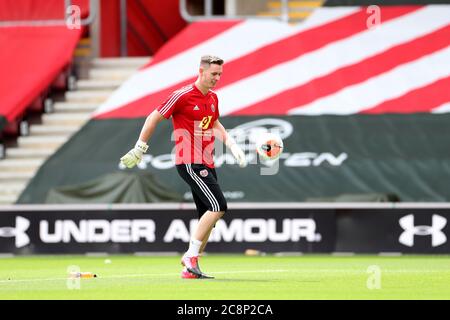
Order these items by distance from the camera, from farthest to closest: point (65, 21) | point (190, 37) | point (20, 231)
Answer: point (65, 21), point (190, 37), point (20, 231)

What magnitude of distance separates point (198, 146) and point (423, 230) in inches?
253

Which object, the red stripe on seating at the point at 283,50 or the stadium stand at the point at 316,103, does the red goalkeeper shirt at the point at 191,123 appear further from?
the red stripe on seating at the point at 283,50

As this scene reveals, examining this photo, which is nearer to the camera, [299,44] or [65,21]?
[299,44]

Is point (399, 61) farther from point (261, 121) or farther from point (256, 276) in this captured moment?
point (256, 276)

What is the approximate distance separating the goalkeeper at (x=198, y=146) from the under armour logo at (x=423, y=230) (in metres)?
6.09

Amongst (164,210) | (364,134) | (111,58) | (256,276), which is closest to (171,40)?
(111,58)

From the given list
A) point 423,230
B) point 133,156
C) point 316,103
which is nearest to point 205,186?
point 133,156

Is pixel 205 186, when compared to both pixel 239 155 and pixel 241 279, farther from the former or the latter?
pixel 241 279

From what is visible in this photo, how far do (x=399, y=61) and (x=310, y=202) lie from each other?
4213 mm

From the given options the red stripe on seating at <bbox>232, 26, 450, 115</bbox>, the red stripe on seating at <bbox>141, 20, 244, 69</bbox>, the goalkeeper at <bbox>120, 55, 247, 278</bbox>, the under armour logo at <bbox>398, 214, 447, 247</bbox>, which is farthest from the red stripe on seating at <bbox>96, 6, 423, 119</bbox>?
the goalkeeper at <bbox>120, 55, 247, 278</bbox>

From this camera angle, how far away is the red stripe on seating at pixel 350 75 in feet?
74.5

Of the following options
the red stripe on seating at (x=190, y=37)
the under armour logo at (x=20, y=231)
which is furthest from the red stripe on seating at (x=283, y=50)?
the under armour logo at (x=20, y=231)

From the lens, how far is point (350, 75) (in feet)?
74.9

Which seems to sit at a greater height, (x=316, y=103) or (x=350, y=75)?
(x=350, y=75)
